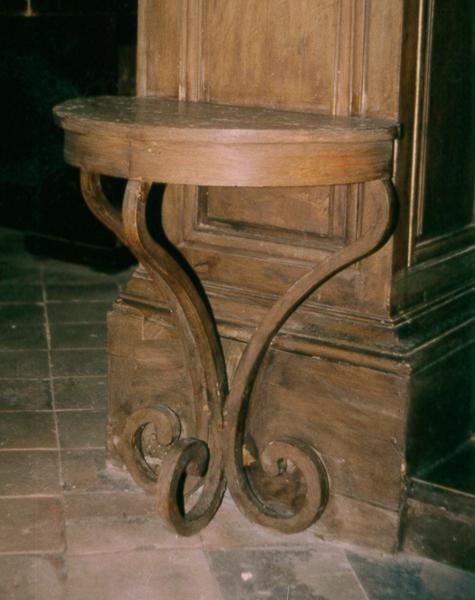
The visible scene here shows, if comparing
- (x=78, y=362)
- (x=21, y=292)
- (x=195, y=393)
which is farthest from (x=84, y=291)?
(x=195, y=393)

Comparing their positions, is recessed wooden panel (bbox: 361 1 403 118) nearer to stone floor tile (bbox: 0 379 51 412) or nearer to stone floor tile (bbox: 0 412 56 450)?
stone floor tile (bbox: 0 412 56 450)

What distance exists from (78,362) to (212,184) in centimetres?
192

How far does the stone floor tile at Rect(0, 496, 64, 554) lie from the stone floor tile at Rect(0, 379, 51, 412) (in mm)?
697

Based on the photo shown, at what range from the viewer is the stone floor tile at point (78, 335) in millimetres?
3959

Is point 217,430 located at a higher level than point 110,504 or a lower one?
higher

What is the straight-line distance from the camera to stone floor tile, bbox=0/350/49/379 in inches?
141

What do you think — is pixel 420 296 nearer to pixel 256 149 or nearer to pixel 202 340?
pixel 202 340

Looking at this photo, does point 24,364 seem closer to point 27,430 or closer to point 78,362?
point 78,362

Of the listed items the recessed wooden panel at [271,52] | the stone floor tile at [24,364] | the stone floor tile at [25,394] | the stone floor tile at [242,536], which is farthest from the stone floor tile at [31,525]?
the recessed wooden panel at [271,52]

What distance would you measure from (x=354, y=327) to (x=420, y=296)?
0.20 metres

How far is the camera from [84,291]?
15.6ft

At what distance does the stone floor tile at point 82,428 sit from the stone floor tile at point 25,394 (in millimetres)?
119

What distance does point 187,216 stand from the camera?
2.59 m

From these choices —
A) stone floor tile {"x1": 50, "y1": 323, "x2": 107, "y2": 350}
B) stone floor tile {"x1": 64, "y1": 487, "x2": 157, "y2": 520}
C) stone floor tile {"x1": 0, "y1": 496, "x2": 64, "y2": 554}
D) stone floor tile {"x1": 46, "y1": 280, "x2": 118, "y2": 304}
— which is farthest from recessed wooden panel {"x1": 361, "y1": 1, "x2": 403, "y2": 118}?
stone floor tile {"x1": 46, "y1": 280, "x2": 118, "y2": 304}
